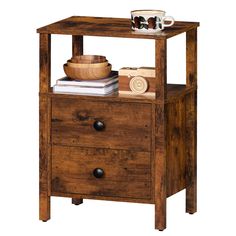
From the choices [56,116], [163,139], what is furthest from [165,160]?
[56,116]

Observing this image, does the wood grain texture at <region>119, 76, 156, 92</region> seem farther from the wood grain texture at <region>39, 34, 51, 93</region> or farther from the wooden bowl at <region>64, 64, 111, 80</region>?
the wood grain texture at <region>39, 34, 51, 93</region>

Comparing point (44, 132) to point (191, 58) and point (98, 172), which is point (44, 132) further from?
point (191, 58)

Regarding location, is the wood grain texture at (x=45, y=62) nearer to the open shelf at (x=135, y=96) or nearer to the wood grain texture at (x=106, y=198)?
the open shelf at (x=135, y=96)

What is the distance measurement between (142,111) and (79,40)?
2.77 ft

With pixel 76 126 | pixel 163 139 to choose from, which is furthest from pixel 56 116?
pixel 163 139

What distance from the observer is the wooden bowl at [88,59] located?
356 inches

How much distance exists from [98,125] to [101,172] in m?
0.28

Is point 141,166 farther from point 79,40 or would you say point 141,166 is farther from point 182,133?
point 79,40

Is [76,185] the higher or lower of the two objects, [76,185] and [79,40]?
the lower

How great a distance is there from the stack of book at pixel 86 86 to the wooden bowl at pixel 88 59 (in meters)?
0.13

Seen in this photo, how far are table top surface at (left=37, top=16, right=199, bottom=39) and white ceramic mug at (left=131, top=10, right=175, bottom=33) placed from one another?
41mm

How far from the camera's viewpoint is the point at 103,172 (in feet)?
29.3

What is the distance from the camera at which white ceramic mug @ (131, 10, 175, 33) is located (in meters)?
8.80

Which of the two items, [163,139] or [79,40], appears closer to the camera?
[163,139]
